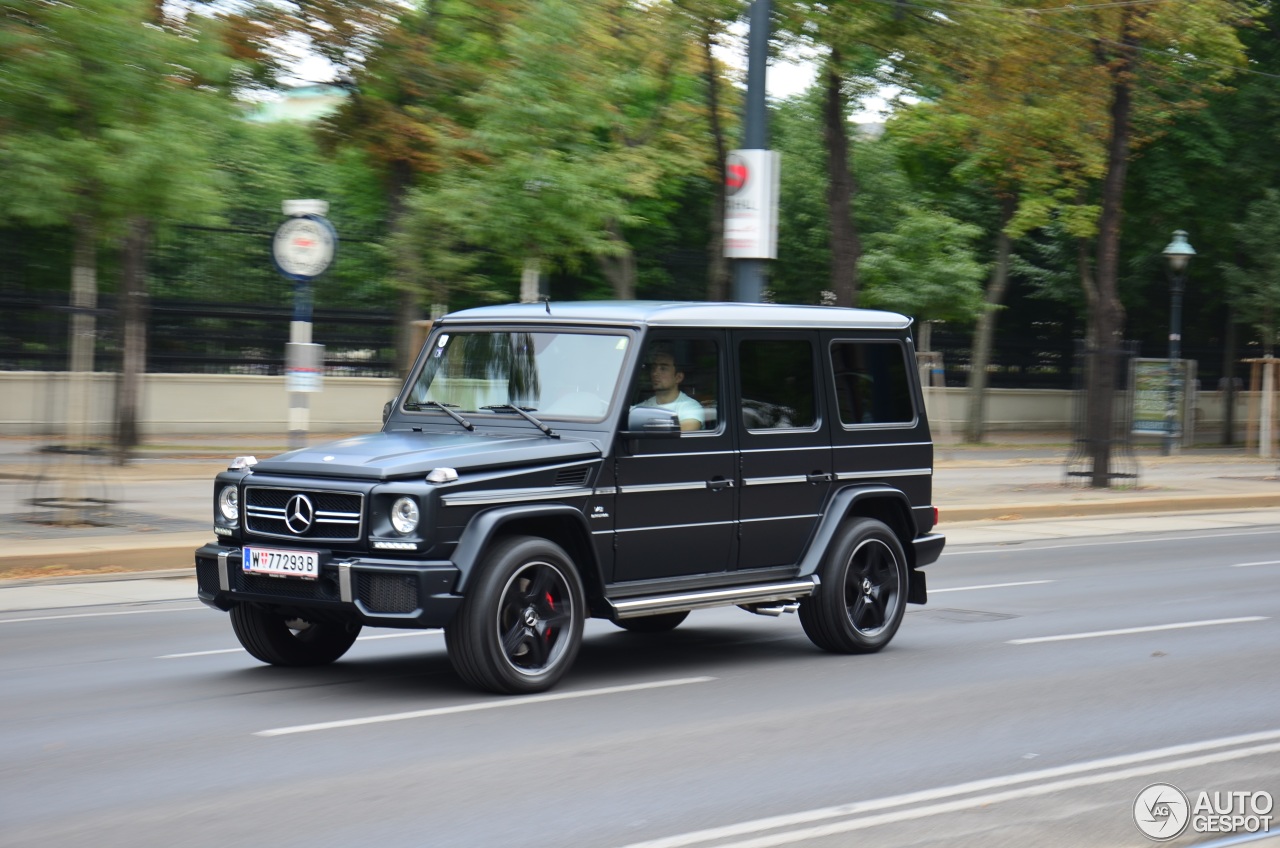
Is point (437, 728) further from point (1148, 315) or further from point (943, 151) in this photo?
point (1148, 315)

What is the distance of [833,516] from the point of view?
9617 mm

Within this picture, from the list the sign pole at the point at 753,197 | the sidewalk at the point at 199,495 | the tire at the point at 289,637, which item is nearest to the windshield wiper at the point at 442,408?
the tire at the point at 289,637

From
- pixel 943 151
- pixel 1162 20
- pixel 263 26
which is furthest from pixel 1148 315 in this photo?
pixel 263 26

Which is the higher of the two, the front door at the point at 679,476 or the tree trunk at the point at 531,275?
the tree trunk at the point at 531,275

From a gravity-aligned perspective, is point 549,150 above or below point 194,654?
above

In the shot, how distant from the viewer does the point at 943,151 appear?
40938 millimetres

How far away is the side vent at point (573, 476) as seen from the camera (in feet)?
26.8

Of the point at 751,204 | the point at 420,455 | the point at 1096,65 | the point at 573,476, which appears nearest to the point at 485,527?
the point at 420,455

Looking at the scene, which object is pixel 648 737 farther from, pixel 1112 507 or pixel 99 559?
pixel 1112 507

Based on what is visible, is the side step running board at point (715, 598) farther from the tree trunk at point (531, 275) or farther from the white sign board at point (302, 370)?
the tree trunk at point (531, 275)

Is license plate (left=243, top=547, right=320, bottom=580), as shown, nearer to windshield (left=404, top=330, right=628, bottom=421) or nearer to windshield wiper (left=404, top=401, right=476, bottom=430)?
windshield wiper (left=404, top=401, right=476, bottom=430)

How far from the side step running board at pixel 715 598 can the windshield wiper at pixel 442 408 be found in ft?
4.02

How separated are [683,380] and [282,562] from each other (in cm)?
239

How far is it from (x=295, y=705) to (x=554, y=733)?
140 cm
